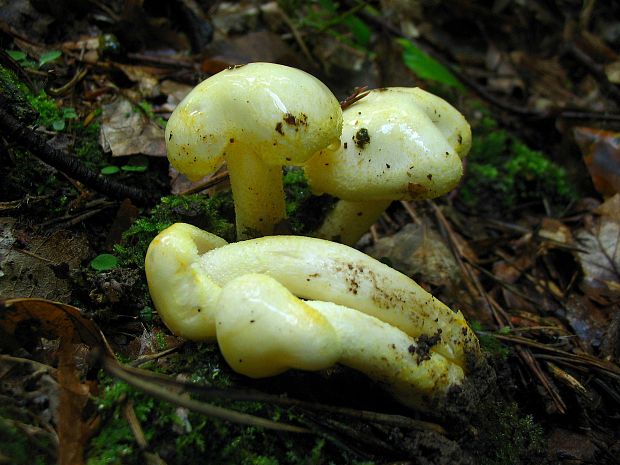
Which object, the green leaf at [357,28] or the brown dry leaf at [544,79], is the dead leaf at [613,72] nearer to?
the brown dry leaf at [544,79]

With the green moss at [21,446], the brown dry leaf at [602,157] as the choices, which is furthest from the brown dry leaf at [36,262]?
the brown dry leaf at [602,157]

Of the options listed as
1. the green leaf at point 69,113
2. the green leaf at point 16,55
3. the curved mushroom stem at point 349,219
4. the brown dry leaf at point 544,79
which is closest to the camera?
the curved mushroom stem at point 349,219

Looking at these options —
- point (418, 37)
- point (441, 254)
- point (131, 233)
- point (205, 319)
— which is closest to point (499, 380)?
point (441, 254)

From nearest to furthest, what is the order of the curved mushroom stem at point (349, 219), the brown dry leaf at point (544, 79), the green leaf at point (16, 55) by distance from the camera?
the curved mushroom stem at point (349, 219) < the green leaf at point (16, 55) < the brown dry leaf at point (544, 79)

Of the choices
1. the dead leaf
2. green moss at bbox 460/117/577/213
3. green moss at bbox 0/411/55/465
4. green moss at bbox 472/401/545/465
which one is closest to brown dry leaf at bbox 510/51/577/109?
the dead leaf

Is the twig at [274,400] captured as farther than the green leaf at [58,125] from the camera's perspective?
No

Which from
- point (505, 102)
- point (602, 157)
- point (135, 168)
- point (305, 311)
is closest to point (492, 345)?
point (305, 311)

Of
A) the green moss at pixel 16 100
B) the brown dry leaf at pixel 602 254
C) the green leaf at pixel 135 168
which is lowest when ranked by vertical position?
the brown dry leaf at pixel 602 254
